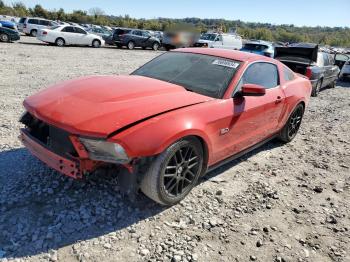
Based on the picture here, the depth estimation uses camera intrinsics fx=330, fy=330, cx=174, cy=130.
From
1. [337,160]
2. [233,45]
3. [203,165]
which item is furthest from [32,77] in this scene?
[233,45]

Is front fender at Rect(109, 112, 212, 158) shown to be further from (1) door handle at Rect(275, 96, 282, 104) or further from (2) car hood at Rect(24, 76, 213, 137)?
(1) door handle at Rect(275, 96, 282, 104)

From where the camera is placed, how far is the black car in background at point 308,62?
1045cm

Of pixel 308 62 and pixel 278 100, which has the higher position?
pixel 308 62

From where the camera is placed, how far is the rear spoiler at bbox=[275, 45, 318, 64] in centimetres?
1080

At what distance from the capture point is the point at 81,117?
9.82ft

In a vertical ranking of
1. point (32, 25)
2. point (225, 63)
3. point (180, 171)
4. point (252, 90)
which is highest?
point (32, 25)

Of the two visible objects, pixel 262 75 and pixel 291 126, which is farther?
pixel 291 126

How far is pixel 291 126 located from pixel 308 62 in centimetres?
580

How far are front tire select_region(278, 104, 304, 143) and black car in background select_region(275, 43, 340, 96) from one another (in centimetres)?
491

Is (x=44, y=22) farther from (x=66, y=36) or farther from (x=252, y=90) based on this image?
(x=252, y=90)

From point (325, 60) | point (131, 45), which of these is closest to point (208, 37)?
point (131, 45)

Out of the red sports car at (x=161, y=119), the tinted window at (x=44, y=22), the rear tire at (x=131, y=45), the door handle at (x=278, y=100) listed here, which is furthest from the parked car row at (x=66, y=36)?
the door handle at (x=278, y=100)

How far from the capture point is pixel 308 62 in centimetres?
1066

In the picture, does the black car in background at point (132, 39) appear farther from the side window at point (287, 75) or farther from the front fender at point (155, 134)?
the front fender at point (155, 134)
